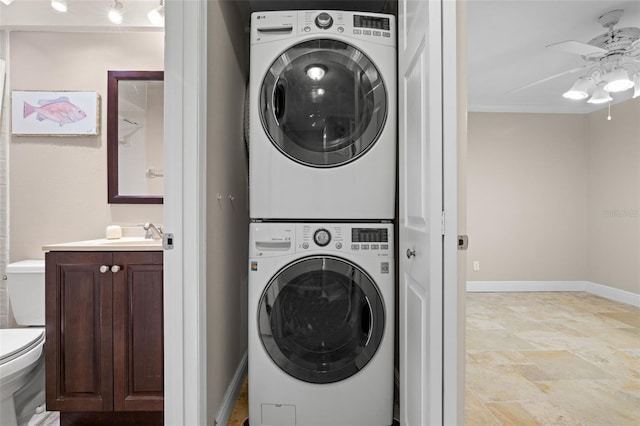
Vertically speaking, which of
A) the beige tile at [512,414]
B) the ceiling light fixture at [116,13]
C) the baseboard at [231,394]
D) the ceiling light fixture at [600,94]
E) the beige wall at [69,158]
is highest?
the ceiling light fixture at [116,13]

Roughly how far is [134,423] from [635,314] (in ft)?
15.3

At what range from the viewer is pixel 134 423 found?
5.70ft

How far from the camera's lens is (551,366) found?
247 cm

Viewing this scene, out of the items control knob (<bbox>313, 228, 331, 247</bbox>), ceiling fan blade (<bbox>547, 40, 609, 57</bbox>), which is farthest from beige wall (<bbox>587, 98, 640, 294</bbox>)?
control knob (<bbox>313, 228, 331, 247</bbox>)

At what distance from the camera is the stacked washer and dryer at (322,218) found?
5.24 ft

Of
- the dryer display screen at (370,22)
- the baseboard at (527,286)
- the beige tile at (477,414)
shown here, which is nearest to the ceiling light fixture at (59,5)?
the dryer display screen at (370,22)

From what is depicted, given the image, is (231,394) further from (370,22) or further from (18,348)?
(370,22)

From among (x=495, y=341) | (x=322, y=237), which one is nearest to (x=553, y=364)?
(x=495, y=341)

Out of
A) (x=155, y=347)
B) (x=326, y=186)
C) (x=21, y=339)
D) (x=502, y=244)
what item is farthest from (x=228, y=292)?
A: (x=502, y=244)

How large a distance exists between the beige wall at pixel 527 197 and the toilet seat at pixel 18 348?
4.59m

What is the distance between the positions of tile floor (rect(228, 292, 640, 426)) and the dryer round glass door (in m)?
1.31

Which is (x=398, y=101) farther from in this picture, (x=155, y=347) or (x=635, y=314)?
(x=635, y=314)

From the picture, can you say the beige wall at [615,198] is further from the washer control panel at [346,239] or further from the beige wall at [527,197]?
the washer control panel at [346,239]

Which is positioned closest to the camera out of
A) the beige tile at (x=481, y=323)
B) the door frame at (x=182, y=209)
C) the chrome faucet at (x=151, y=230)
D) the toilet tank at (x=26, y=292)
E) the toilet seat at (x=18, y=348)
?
the door frame at (x=182, y=209)
